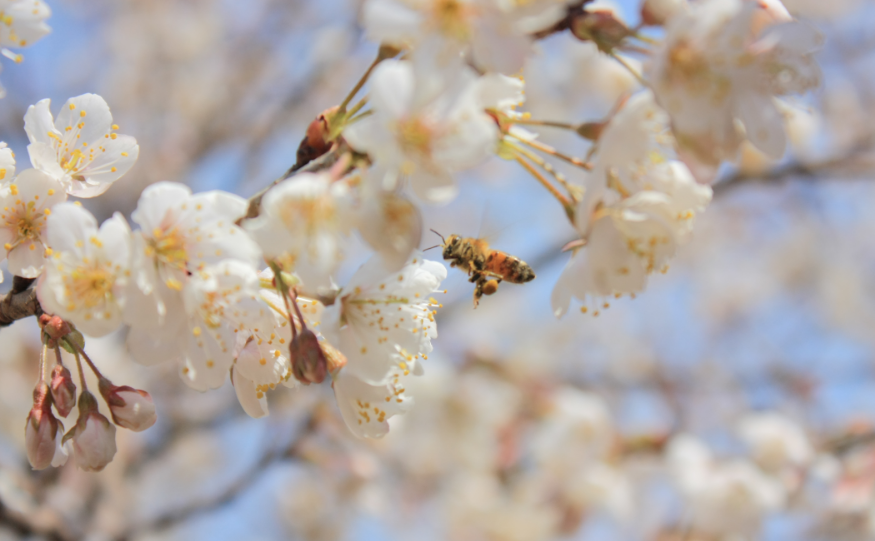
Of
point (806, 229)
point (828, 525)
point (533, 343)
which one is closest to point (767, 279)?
point (806, 229)

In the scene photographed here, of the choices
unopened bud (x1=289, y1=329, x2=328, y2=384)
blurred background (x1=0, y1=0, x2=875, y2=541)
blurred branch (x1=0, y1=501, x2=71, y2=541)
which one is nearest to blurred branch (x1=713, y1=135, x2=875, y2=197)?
blurred background (x1=0, y1=0, x2=875, y2=541)

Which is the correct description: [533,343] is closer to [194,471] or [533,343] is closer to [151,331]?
[194,471]

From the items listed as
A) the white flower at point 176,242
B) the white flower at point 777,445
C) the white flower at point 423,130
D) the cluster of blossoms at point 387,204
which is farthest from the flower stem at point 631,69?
the white flower at point 777,445

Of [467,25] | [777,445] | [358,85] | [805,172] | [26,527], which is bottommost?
[777,445]

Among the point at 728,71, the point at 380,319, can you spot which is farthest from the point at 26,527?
the point at 728,71

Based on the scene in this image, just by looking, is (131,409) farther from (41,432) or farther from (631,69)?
(631,69)

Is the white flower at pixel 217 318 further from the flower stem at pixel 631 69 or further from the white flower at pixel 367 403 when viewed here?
the flower stem at pixel 631 69
